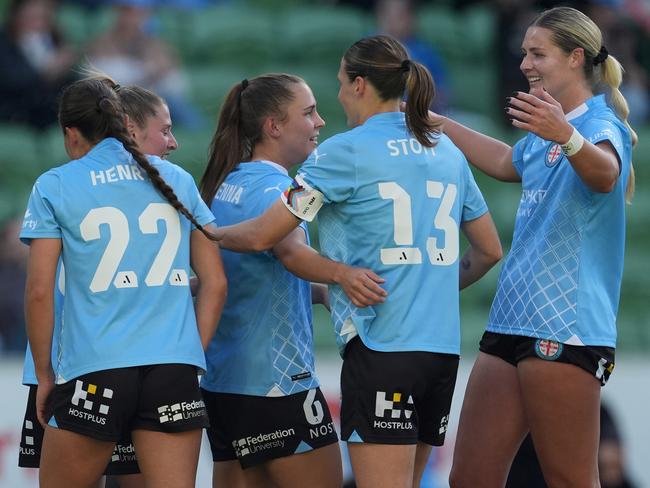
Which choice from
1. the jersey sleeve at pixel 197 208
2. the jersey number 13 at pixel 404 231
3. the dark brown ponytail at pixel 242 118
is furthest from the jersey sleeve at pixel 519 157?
the jersey sleeve at pixel 197 208

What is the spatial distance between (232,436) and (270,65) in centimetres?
640

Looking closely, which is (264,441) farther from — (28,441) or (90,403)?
(28,441)

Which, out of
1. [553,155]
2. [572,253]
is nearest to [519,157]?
[553,155]

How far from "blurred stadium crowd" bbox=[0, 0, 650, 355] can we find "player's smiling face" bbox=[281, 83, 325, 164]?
356 centimetres

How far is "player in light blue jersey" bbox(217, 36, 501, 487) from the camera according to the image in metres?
3.87

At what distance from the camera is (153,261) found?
3.87 m

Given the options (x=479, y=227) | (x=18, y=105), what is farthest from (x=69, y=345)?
(x=18, y=105)

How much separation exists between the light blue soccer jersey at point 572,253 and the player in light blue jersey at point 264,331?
2.52ft

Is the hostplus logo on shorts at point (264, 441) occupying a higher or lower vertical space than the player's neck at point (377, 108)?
lower

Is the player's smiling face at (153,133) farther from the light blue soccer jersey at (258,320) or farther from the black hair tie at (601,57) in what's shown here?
the black hair tie at (601,57)

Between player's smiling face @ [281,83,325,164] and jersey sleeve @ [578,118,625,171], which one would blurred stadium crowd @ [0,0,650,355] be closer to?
player's smiling face @ [281,83,325,164]

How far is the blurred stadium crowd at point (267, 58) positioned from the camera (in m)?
8.96

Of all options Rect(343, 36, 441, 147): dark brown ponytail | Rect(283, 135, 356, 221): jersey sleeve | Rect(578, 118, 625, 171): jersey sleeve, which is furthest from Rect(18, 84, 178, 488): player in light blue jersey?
Rect(578, 118, 625, 171): jersey sleeve

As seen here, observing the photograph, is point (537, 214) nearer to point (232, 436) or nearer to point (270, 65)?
point (232, 436)
